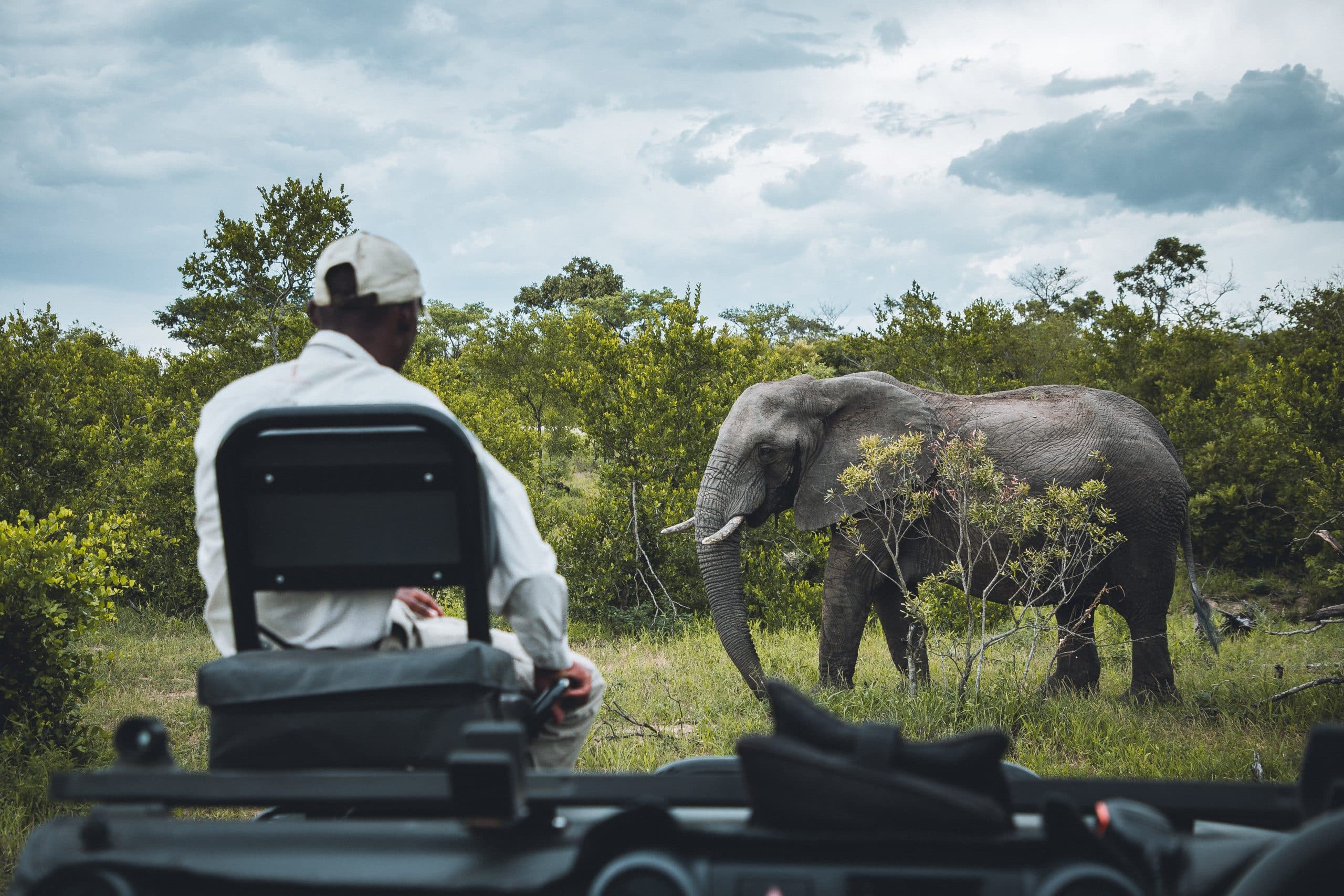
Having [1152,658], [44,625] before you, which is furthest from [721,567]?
[44,625]

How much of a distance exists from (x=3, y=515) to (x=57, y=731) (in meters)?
2.14

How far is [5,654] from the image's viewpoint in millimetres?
5406

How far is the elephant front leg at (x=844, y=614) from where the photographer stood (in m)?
7.18

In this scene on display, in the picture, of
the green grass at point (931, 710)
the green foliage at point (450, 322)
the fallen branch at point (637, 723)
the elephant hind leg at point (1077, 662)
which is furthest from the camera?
the green foliage at point (450, 322)

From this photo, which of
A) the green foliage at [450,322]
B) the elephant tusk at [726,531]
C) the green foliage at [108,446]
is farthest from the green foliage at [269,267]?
the green foliage at [450,322]

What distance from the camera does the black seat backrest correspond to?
2.07 meters

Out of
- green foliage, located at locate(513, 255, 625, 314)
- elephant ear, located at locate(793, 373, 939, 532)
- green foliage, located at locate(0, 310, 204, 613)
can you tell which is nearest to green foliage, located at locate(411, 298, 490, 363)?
green foliage, located at locate(513, 255, 625, 314)

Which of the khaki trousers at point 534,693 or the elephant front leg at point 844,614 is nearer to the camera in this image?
the khaki trousers at point 534,693

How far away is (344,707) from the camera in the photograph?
2.01 meters

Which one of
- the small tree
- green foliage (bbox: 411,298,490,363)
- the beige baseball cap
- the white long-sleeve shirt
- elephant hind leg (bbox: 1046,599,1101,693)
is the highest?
green foliage (bbox: 411,298,490,363)

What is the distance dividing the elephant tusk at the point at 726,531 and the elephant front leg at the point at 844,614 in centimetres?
67

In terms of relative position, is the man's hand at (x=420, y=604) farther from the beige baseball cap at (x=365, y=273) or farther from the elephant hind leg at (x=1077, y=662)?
the elephant hind leg at (x=1077, y=662)

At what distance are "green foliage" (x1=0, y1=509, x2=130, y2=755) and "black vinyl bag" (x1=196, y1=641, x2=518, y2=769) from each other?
3.96 m

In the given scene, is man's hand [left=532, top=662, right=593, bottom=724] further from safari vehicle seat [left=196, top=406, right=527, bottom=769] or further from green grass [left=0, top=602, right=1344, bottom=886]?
green grass [left=0, top=602, right=1344, bottom=886]
